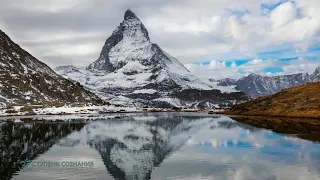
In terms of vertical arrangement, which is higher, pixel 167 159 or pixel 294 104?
pixel 294 104

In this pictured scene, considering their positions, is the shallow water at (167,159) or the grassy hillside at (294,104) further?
the grassy hillside at (294,104)

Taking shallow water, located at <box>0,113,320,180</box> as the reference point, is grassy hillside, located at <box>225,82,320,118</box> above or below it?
above

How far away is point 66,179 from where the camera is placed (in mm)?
37719

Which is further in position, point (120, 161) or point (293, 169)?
point (120, 161)

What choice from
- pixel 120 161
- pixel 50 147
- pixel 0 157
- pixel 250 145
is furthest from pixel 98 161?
pixel 250 145

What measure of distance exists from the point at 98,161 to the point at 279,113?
135 meters

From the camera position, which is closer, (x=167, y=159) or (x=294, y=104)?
(x=167, y=159)

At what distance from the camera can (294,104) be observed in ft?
554

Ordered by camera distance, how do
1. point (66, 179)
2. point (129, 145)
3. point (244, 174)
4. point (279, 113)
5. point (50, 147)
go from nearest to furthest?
point (66, 179)
point (244, 174)
point (50, 147)
point (129, 145)
point (279, 113)

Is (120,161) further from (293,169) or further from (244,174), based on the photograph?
(293,169)

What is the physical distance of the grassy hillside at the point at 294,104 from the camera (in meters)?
155

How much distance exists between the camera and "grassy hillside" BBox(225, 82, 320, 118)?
15455 cm

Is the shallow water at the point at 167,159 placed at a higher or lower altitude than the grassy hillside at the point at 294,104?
lower

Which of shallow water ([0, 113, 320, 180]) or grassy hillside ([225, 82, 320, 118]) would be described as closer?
shallow water ([0, 113, 320, 180])
